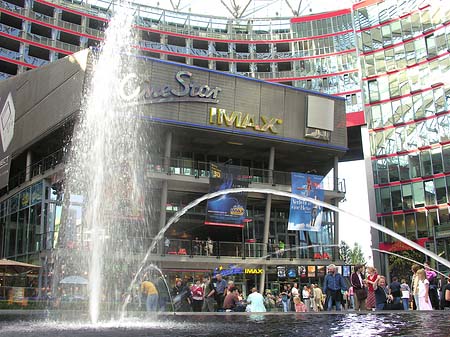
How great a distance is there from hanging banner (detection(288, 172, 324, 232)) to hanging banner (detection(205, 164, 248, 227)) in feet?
11.7

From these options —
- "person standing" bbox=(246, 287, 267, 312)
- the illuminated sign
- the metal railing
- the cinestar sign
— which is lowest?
"person standing" bbox=(246, 287, 267, 312)

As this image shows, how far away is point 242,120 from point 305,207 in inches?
294

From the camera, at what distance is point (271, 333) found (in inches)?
306

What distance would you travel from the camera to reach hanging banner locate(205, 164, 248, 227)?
32.7 metres

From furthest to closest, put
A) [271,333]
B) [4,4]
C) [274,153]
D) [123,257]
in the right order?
1. [4,4]
2. [274,153]
3. [123,257]
4. [271,333]

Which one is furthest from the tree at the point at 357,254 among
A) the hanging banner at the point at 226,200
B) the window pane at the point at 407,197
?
the hanging banner at the point at 226,200

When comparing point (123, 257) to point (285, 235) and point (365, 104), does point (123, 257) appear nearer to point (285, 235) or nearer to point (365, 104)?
point (285, 235)

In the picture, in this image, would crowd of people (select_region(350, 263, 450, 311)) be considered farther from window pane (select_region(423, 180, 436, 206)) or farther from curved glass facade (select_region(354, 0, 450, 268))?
window pane (select_region(423, 180, 436, 206))

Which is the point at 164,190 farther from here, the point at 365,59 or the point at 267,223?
the point at 365,59

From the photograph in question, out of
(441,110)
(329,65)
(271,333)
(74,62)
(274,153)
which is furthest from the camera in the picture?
(329,65)

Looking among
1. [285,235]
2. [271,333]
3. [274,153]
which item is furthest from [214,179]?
[271,333]

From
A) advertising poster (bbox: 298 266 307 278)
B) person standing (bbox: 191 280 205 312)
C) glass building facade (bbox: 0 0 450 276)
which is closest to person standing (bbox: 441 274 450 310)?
person standing (bbox: 191 280 205 312)

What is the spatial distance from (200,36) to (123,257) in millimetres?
46618

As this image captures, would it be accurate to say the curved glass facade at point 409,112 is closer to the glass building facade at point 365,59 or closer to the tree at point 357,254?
the glass building facade at point 365,59
